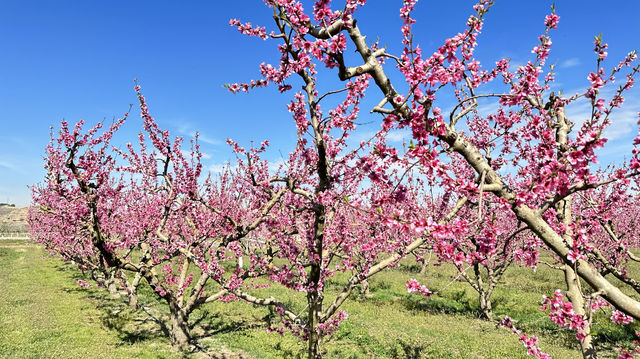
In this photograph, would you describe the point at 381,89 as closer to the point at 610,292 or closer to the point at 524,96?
the point at 524,96

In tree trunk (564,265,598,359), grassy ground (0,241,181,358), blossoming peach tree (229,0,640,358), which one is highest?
blossoming peach tree (229,0,640,358)

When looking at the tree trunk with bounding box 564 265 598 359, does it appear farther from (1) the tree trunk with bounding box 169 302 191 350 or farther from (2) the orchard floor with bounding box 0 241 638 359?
(1) the tree trunk with bounding box 169 302 191 350

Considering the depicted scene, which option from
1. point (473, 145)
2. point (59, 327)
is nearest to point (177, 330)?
point (59, 327)

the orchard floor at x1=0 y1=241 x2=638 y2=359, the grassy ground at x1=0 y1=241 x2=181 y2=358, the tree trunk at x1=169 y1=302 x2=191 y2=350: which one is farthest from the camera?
the tree trunk at x1=169 y1=302 x2=191 y2=350

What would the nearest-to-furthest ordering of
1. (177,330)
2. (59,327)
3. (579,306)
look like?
(579,306) < (177,330) < (59,327)

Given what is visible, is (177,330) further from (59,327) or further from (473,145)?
(473,145)

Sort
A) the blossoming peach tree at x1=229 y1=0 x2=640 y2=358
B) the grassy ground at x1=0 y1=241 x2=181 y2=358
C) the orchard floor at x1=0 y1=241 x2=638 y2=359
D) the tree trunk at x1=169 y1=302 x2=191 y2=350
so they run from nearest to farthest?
the blossoming peach tree at x1=229 y1=0 x2=640 y2=358 → the grassy ground at x1=0 y1=241 x2=181 y2=358 → the orchard floor at x1=0 y1=241 x2=638 y2=359 → the tree trunk at x1=169 y1=302 x2=191 y2=350

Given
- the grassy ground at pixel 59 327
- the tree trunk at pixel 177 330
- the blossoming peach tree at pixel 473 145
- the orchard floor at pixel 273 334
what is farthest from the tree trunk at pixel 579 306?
the tree trunk at pixel 177 330

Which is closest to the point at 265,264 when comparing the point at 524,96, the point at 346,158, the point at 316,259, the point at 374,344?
the point at 316,259

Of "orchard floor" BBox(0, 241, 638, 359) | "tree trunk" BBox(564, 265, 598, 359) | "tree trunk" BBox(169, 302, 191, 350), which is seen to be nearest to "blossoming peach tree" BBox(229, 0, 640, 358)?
"tree trunk" BBox(564, 265, 598, 359)

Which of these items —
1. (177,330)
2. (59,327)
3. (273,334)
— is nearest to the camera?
(177,330)

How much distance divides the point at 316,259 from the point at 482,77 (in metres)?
3.82

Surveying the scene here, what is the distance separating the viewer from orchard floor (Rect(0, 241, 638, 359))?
1005 centimetres

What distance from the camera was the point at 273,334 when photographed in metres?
12.0
